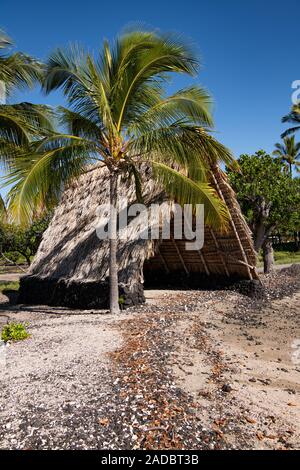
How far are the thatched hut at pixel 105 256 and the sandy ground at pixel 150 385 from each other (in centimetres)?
169

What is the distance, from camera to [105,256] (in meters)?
9.33

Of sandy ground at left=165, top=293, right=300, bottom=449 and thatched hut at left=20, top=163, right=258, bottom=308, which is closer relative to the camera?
sandy ground at left=165, top=293, right=300, bottom=449

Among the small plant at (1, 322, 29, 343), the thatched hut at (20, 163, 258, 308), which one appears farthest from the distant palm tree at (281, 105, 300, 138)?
the small plant at (1, 322, 29, 343)

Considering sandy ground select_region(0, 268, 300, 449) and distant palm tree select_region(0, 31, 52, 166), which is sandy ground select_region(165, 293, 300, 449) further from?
distant palm tree select_region(0, 31, 52, 166)

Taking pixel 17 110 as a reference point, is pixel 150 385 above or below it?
below

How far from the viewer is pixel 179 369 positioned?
458 cm

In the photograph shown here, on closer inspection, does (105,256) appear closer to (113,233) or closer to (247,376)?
(113,233)

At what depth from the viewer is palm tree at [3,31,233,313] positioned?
22.4 feet

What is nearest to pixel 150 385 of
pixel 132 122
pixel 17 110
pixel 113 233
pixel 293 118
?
pixel 113 233

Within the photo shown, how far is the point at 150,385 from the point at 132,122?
541 centimetres

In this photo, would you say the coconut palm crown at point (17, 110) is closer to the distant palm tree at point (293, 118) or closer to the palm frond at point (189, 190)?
the palm frond at point (189, 190)

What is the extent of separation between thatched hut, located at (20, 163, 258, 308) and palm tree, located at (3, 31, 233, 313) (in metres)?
1.33
